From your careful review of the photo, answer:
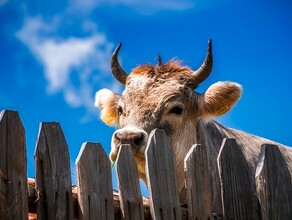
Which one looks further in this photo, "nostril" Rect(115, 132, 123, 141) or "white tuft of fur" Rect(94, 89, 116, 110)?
"white tuft of fur" Rect(94, 89, 116, 110)

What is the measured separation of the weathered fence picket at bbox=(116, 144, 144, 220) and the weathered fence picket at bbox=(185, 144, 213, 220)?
0.40 metres

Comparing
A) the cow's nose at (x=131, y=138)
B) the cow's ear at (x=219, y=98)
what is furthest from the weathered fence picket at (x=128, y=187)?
the cow's ear at (x=219, y=98)

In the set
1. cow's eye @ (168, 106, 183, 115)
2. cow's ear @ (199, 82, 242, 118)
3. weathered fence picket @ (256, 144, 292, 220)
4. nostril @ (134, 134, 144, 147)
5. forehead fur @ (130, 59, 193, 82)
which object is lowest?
weathered fence picket @ (256, 144, 292, 220)

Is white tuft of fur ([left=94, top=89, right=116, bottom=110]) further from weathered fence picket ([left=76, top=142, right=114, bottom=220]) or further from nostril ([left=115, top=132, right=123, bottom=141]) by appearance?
weathered fence picket ([left=76, top=142, right=114, bottom=220])

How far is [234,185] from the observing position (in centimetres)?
435

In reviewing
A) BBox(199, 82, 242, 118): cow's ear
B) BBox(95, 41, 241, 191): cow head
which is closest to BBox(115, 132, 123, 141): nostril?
BBox(95, 41, 241, 191): cow head

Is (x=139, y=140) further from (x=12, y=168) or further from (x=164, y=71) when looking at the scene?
(x=12, y=168)

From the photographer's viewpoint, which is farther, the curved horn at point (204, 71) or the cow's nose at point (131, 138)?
the curved horn at point (204, 71)

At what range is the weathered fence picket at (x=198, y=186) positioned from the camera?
4.16 meters

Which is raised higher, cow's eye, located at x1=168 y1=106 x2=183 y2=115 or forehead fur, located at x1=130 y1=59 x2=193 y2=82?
forehead fur, located at x1=130 y1=59 x2=193 y2=82

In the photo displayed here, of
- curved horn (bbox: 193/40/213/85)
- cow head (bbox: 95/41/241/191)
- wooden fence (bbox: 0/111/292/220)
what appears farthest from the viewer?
curved horn (bbox: 193/40/213/85)

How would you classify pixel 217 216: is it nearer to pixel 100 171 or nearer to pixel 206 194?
pixel 206 194

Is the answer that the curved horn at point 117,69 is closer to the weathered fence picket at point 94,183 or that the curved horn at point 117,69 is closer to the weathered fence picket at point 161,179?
the weathered fence picket at point 161,179

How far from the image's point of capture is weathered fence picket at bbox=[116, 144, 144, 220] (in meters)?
3.92
